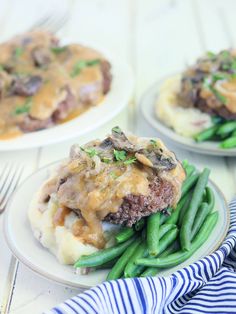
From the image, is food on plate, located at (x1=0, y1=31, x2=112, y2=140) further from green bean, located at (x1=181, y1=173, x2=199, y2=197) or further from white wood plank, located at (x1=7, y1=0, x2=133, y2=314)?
green bean, located at (x1=181, y1=173, x2=199, y2=197)

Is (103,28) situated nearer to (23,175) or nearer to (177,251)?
(23,175)

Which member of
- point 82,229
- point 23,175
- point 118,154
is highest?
point 118,154

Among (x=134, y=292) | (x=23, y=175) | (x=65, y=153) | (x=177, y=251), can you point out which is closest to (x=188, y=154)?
(x=65, y=153)

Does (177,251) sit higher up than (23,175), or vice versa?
(177,251)

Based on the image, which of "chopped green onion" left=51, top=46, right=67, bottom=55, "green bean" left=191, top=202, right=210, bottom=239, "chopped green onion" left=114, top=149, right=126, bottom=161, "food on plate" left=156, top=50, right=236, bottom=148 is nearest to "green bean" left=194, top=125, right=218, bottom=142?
"food on plate" left=156, top=50, right=236, bottom=148

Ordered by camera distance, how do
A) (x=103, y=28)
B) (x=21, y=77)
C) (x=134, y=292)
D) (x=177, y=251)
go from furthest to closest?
(x=103, y=28), (x=21, y=77), (x=177, y=251), (x=134, y=292)

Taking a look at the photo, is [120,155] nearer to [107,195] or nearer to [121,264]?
[107,195]
